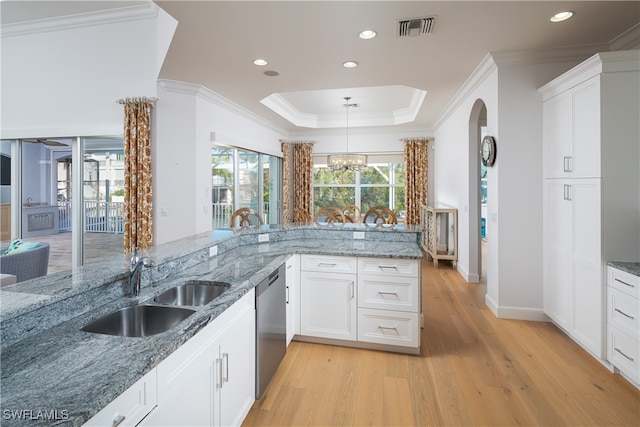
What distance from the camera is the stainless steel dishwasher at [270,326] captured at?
6.40ft

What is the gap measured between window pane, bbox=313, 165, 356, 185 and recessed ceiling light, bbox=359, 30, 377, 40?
4999 millimetres

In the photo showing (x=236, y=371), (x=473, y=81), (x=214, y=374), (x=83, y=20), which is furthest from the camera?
(x=473, y=81)

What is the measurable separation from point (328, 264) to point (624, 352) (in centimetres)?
215

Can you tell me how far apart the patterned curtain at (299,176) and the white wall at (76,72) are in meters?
3.89

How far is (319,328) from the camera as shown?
9.11 feet

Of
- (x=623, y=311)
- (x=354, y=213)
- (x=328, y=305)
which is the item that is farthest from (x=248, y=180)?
(x=623, y=311)

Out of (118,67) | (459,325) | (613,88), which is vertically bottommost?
(459,325)

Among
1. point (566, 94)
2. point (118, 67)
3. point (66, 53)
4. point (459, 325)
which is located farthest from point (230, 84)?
point (459, 325)

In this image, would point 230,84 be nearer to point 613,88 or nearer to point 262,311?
point 262,311

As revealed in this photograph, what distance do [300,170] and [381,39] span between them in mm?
4895

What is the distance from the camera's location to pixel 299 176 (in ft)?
24.9

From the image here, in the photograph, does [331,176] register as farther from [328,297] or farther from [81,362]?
[81,362]

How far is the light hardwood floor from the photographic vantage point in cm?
188

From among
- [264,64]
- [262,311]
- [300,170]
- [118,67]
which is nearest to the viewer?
[262,311]
